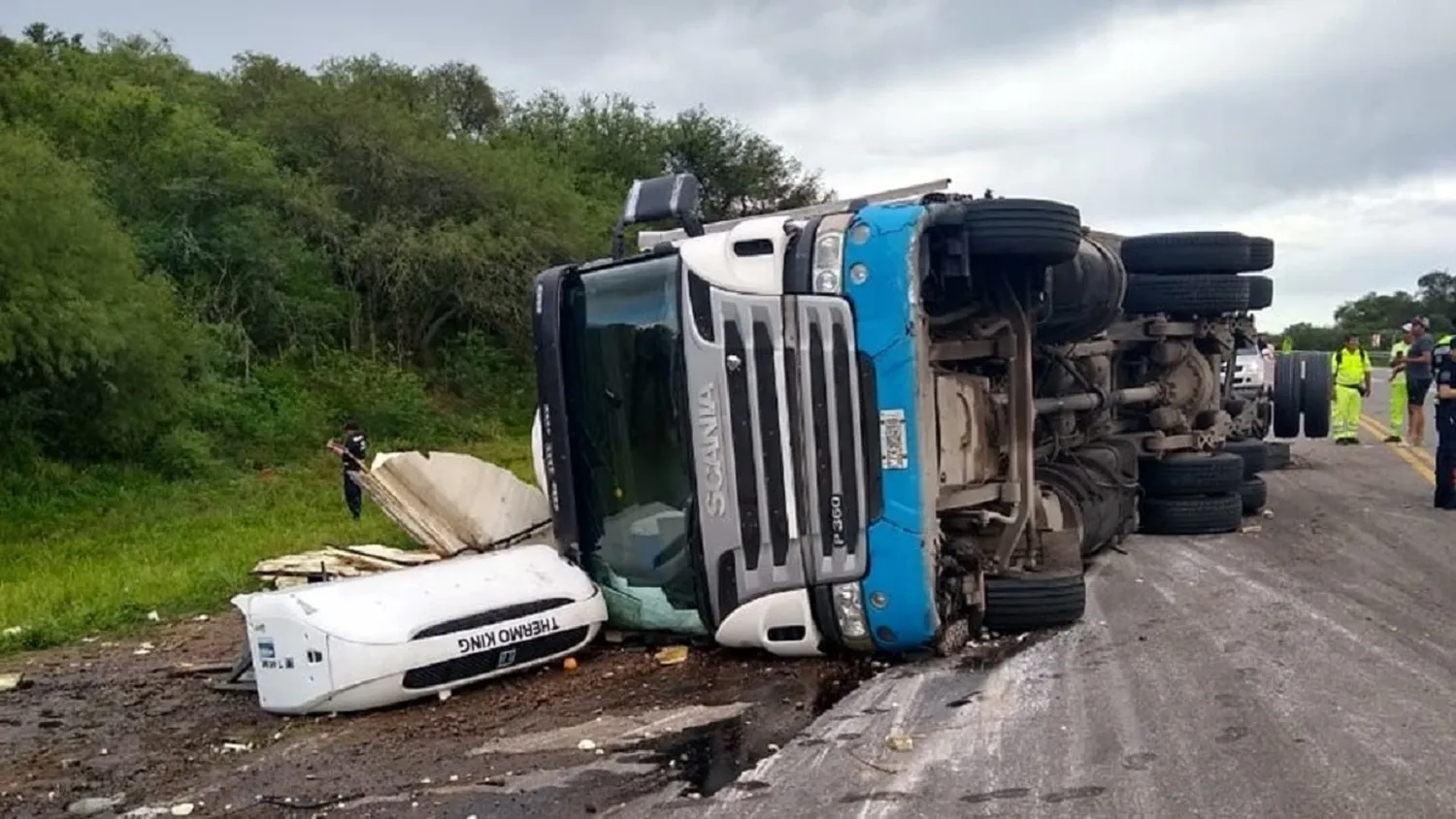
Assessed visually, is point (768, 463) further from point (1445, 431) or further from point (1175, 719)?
point (1445, 431)

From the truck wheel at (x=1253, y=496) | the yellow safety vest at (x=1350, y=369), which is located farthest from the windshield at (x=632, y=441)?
the yellow safety vest at (x=1350, y=369)

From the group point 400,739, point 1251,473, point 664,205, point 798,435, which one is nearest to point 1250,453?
point 1251,473

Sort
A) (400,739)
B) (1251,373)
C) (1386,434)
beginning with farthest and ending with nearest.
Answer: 1. (1386,434)
2. (1251,373)
3. (400,739)

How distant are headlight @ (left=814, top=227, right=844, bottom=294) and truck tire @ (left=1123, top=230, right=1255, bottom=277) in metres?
3.91

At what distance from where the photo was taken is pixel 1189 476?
8.09 m

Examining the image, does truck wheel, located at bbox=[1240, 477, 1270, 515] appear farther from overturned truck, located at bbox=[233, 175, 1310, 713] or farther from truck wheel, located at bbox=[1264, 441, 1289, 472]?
overturned truck, located at bbox=[233, 175, 1310, 713]

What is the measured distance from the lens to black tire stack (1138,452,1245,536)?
8.10 m

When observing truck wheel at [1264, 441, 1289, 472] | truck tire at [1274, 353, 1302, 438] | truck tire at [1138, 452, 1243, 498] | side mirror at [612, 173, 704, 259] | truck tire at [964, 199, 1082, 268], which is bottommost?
truck wheel at [1264, 441, 1289, 472]

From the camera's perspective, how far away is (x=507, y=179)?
87.4 feet

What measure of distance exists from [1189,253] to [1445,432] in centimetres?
244

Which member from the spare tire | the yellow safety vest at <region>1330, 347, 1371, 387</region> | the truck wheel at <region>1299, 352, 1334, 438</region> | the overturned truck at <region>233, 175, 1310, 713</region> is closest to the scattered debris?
the overturned truck at <region>233, 175, 1310, 713</region>

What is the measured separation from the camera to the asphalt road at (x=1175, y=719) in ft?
12.0

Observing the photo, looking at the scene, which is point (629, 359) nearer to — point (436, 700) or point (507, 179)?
point (436, 700)

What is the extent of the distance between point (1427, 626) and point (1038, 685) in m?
1.78
